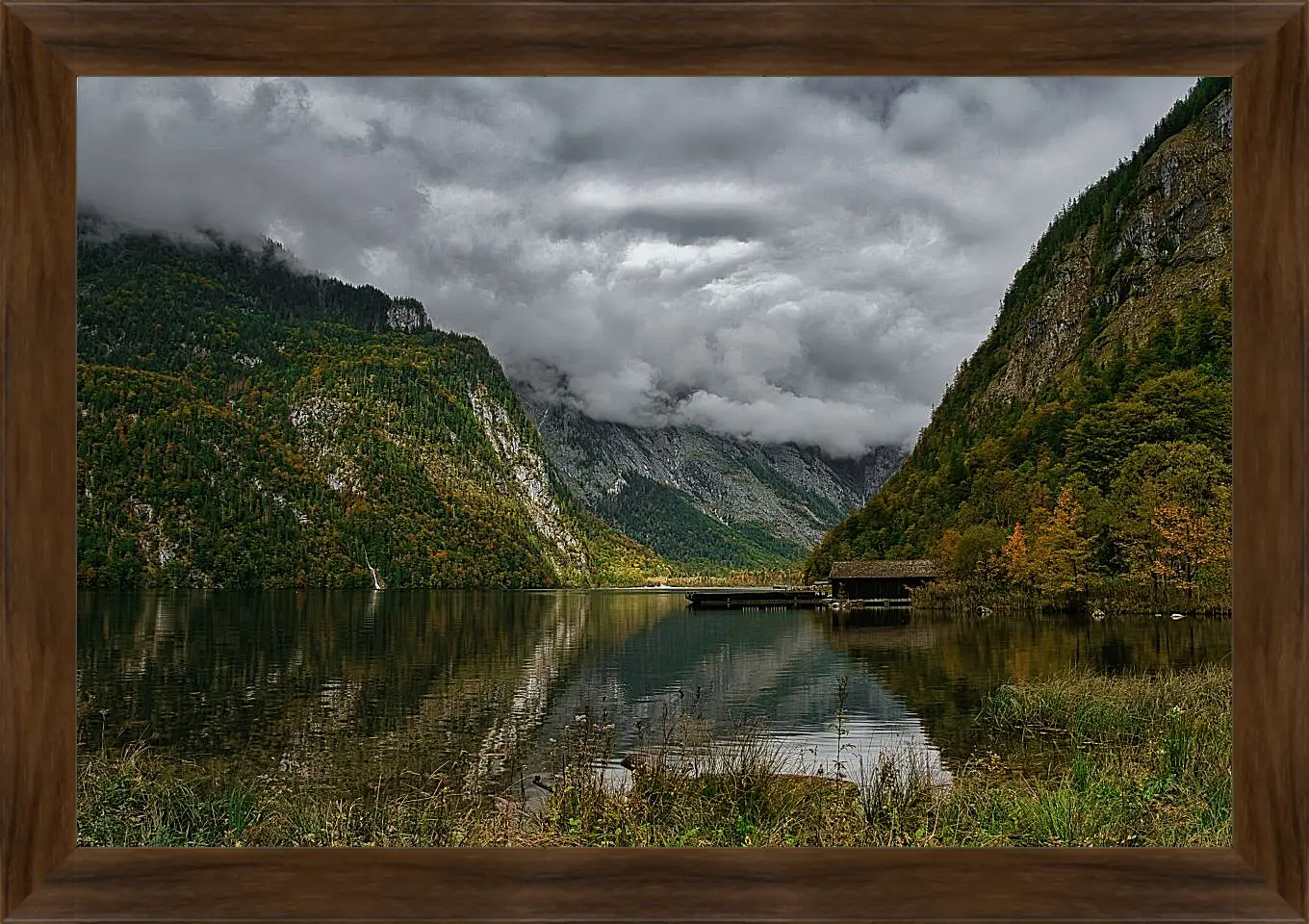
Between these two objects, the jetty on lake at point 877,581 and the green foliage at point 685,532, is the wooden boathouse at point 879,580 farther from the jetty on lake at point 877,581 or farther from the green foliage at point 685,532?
the green foliage at point 685,532

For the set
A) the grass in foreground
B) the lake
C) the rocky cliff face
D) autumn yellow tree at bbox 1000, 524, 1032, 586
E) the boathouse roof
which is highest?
the rocky cliff face

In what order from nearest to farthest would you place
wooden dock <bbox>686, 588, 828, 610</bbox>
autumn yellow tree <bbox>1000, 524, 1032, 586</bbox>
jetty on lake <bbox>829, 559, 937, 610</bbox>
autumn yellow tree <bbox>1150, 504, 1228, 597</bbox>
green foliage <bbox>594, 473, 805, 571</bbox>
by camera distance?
autumn yellow tree <bbox>1150, 504, 1228, 597</bbox>, autumn yellow tree <bbox>1000, 524, 1032, 586</bbox>, jetty on lake <bbox>829, 559, 937, 610</bbox>, wooden dock <bbox>686, 588, 828, 610</bbox>, green foliage <bbox>594, 473, 805, 571</bbox>

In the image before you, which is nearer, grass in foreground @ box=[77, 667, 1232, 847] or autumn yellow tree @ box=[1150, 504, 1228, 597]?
grass in foreground @ box=[77, 667, 1232, 847]

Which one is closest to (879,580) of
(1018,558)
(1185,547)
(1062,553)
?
(1018,558)

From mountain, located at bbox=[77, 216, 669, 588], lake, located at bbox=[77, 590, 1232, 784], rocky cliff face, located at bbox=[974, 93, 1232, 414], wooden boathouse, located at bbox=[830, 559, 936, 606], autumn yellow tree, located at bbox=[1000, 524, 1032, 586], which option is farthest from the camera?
mountain, located at bbox=[77, 216, 669, 588]

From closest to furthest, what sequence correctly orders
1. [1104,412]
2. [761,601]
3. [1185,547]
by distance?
1. [1185,547]
2. [1104,412]
3. [761,601]

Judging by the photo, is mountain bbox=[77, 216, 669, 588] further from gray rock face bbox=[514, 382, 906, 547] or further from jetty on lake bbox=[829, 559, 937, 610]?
jetty on lake bbox=[829, 559, 937, 610]

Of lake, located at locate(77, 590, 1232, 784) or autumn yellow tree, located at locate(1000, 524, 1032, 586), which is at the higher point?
autumn yellow tree, located at locate(1000, 524, 1032, 586)

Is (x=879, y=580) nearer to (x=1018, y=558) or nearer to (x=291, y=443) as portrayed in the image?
(x=1018, y=558)

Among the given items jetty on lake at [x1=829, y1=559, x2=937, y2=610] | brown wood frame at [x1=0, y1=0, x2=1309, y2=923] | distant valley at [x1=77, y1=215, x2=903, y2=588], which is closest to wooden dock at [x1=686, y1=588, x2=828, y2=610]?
jetty on lake at [x1=829, y1=559, x2=937, y2=610]
